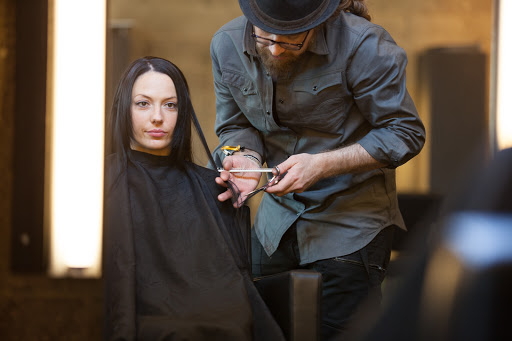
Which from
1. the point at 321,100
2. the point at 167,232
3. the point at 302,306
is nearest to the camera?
the point at 302,306

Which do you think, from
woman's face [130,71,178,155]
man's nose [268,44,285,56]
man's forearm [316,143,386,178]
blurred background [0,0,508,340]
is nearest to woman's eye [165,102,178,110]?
woman's face [130,71,178,155]

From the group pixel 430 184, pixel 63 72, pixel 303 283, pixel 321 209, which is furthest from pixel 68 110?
pixel 430 184

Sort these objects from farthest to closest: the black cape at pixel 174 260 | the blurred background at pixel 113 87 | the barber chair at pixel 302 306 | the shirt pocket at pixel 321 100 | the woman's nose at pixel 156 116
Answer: the shirt pocket at pixel 321 100
the woman's nose at pixel 156 116
the barber chair at pixel 302 306
the black cape at pixel 174 260
the blurred background at pixel 113 87

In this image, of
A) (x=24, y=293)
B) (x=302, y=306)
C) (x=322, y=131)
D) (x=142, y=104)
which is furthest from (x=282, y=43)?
(x=24, y=293)

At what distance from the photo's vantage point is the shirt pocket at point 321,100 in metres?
1.97

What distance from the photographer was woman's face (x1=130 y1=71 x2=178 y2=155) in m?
1.85

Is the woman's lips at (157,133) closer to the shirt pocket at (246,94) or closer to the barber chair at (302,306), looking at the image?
the shirt pocket at (246,94)

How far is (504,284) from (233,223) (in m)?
1.16

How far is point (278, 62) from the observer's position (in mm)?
1927

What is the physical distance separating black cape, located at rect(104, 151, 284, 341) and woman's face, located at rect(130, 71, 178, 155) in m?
0.08

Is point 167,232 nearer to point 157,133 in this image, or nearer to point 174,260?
point 174,260

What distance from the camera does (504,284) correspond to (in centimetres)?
88

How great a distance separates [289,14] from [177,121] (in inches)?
18.6

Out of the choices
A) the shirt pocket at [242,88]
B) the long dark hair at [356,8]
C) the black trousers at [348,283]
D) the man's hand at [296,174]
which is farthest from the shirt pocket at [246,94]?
the black trousers at [348,283]
